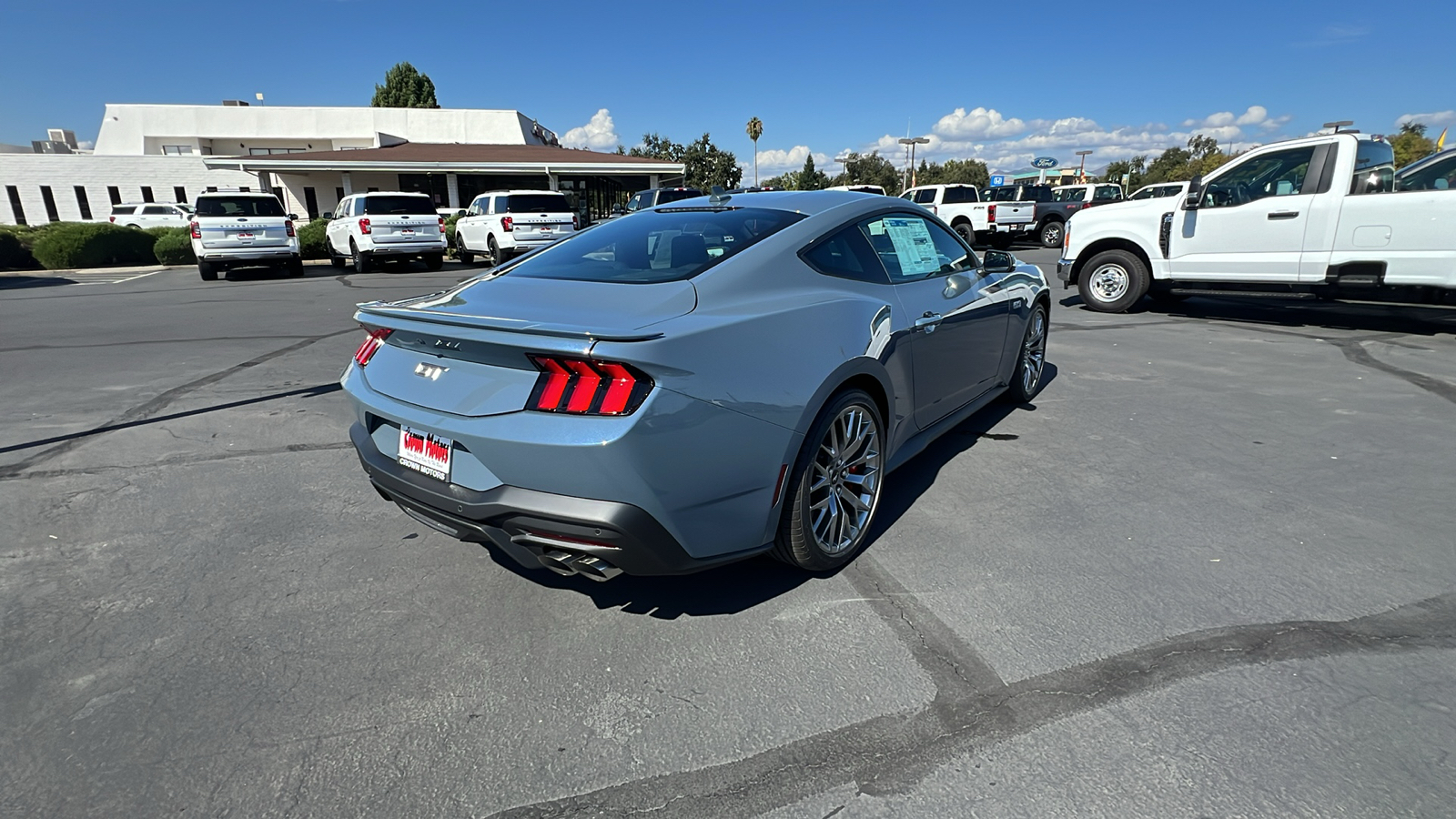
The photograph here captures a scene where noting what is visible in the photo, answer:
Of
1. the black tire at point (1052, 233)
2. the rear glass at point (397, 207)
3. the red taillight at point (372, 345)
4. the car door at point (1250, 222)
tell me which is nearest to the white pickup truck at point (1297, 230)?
the car door at point (1250, 222)

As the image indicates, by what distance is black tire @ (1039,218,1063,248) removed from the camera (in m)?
24.0

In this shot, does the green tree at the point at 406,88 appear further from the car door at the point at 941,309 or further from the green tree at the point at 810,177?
the car door at the point at 941,309

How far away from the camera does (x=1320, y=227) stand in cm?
845

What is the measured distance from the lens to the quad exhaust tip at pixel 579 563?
7.95ft

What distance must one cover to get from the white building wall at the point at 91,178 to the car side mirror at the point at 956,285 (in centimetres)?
4676

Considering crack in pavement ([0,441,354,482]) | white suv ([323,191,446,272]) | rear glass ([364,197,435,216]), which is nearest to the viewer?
crack in pavement ([0,441,354,482])

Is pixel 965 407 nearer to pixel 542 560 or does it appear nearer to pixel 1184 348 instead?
pixel 542 560

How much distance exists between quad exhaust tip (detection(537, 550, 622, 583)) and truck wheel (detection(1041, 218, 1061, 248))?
24.7 m

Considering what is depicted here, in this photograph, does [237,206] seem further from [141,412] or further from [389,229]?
[141,412]

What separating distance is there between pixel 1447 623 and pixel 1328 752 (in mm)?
1155

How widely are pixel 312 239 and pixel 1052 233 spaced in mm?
22871

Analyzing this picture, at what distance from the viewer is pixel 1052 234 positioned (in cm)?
2394

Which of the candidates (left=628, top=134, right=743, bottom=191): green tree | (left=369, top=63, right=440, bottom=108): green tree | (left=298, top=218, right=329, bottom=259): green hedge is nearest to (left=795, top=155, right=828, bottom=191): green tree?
(left=628, top=134, right=743, bottom=191): green tree

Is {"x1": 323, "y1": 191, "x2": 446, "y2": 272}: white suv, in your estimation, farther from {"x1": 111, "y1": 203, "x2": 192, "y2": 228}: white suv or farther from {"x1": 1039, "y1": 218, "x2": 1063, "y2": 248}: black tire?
{"x1": 111, "y1": 203, "x2": 192, "y2": 228}: white suv
